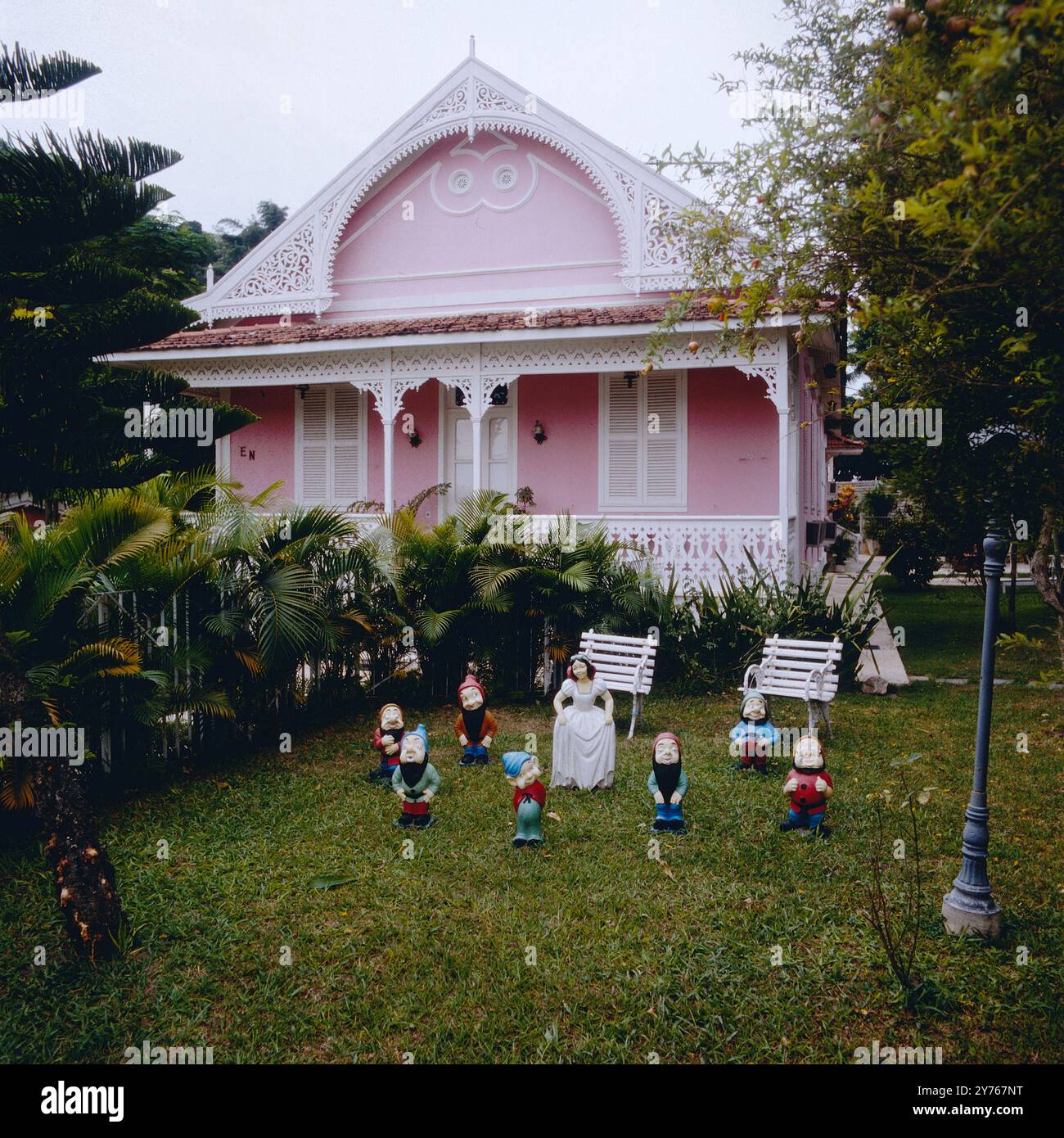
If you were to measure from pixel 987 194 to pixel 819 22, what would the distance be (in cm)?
267

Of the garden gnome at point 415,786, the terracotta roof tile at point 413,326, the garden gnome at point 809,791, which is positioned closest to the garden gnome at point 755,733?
the garden gnome at point 809,791

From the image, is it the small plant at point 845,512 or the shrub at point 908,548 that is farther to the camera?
the small plant at point 845,512

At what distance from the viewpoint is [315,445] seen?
600 inches

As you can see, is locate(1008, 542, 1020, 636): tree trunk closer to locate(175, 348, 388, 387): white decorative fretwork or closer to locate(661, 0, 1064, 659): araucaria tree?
locate(661, 0, 1064, 659): araucaria tree

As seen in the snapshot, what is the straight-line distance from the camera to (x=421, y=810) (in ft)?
18.5

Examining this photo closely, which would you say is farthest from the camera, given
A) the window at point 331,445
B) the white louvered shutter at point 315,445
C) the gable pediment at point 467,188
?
the white louvered shutter at point 315,445

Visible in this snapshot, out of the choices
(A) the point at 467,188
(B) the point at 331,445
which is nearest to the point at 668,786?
(B) the point at 331,445

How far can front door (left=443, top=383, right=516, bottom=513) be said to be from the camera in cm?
1418

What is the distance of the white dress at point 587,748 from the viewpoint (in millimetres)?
6434

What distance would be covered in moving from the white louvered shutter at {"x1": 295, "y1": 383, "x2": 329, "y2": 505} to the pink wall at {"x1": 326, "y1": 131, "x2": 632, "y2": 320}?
1486 millimetres

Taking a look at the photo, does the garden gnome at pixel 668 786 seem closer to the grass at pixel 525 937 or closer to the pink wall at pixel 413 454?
the grass at pixel 525 937

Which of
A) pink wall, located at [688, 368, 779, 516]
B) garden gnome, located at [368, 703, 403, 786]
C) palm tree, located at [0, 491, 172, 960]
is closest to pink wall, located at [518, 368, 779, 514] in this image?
pink wall, located at [688, 368, 779, 516]

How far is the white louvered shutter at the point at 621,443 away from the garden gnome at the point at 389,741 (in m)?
7.79

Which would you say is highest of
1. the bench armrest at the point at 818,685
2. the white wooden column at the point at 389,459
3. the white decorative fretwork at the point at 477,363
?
the white decorative fretwork at the point at 477,363
